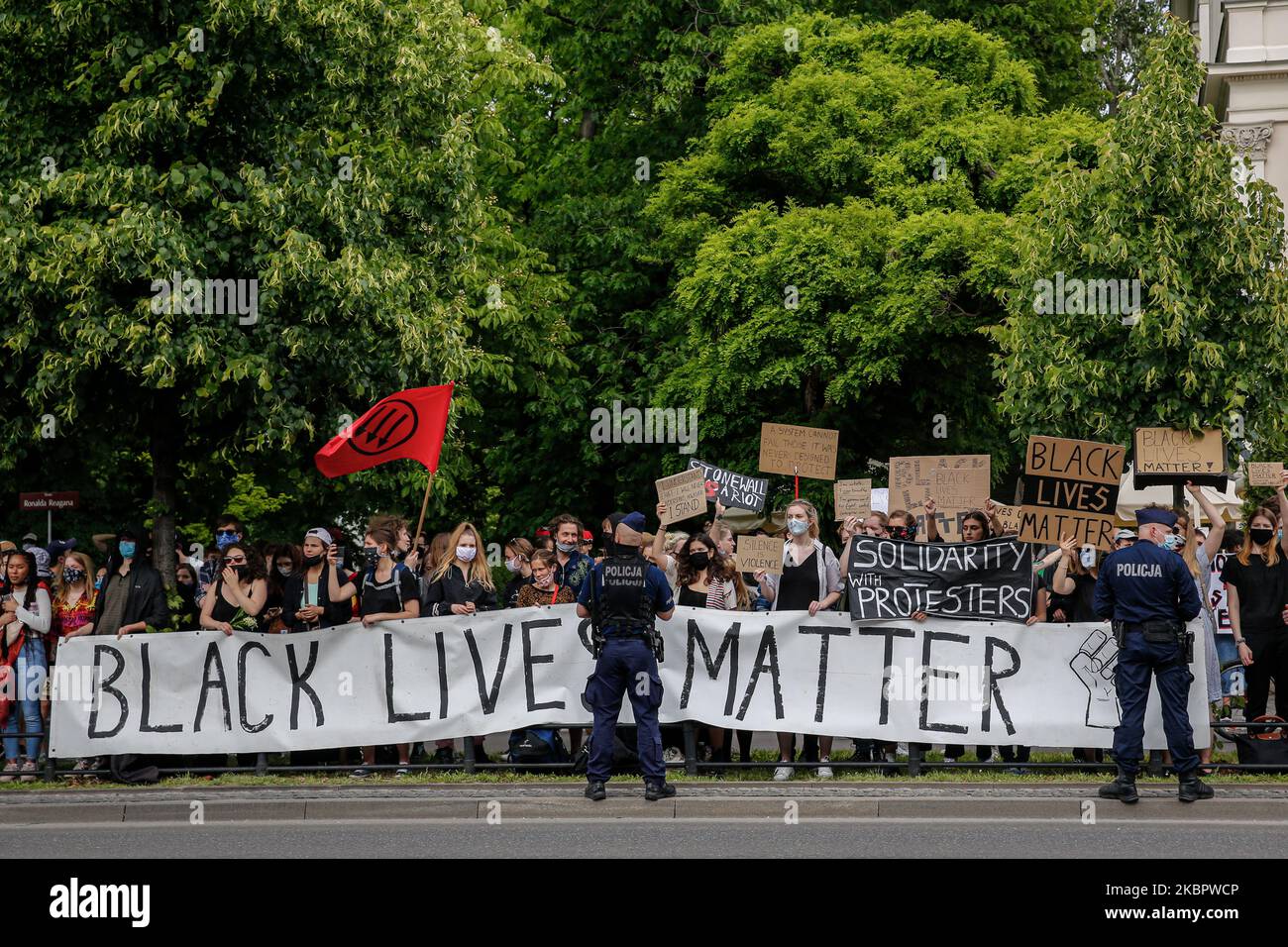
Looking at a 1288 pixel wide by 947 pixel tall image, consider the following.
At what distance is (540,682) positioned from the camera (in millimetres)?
12594

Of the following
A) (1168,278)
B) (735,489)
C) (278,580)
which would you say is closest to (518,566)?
(278,580)

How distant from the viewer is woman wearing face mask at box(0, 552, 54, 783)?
13.4 meters

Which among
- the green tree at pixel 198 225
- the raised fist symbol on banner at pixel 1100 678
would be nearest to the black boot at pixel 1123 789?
the raised fist symbol on banner at pixel 1100 678

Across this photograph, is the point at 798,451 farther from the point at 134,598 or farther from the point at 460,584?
the point at 134,598

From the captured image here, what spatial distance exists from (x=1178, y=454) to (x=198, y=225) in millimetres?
9382

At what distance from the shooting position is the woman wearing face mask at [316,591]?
13180 mm

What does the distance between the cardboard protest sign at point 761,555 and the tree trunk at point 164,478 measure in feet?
21.8

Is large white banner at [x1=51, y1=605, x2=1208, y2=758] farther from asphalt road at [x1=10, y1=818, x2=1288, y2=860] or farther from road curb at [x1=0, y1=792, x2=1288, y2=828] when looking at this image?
asphalt road at [x1=10, y1=818, x2=1288, y2=860]

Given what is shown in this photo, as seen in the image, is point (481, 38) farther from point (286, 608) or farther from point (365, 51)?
point (286, 608)

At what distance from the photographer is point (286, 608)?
13.2m

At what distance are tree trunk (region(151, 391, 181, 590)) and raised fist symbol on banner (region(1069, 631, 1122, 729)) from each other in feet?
30.4

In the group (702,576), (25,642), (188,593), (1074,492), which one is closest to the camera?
(1074,492)

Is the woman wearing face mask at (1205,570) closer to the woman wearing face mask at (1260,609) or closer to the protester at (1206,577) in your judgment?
the protester at (1206,577)

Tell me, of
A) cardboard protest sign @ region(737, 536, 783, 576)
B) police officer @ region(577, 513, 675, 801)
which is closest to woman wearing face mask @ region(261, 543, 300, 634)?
police officer @ region(577, 513, 675, 801)
